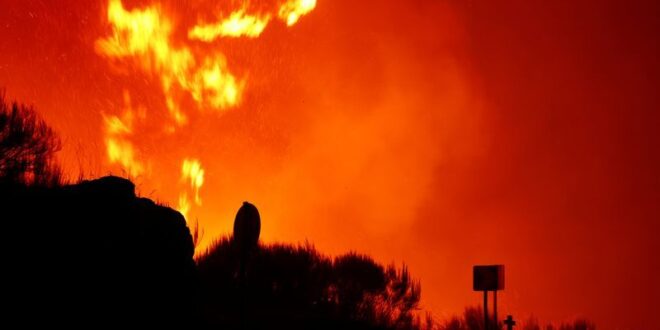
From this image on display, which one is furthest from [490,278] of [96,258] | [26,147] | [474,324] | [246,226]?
[474,324]

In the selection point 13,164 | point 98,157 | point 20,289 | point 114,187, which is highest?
point 98,157

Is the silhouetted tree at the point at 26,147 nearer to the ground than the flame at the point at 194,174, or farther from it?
nearer to the ground

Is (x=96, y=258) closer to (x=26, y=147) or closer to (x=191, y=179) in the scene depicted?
(x=26, y=147)

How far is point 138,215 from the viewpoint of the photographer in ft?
25.3

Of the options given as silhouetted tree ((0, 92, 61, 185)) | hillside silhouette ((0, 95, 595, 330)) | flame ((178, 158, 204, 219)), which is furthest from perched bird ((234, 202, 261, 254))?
flame ((178, 158, 204, 219))

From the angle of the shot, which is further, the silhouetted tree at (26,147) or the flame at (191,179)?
the flame at (191,179)

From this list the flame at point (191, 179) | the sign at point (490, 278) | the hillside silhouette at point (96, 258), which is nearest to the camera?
the hillside silhouette at point (96, 258)

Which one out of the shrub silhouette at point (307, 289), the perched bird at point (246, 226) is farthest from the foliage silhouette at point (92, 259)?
the shrub silhouette at point (307, 289)

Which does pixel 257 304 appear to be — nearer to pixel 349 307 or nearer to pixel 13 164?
pixel 349 307

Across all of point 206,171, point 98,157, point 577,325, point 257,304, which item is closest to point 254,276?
point 257,304

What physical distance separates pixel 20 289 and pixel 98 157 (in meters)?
17.3

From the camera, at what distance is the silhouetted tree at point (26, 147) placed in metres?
13.2

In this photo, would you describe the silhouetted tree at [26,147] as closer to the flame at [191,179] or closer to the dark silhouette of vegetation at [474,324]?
the flame at [191,179]

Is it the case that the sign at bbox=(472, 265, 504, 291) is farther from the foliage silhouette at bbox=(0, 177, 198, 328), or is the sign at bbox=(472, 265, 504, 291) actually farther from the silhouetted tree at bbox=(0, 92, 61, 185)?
the foliage silhouette at bbox=(0, 177, 198, 328)
